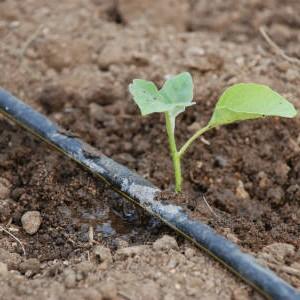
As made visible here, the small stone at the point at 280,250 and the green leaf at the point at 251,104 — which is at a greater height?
the green leaf at the point at 251,104

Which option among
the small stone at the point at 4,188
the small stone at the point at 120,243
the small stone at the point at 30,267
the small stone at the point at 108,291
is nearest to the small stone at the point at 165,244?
the small stone at the point at 120,243

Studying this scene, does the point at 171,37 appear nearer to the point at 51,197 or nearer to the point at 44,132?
the point at 44,132

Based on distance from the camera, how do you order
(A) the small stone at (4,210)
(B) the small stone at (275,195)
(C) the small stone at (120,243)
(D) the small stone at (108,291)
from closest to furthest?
1. (D) the small stone at (108,291)
2. (C) the small stone at (120,243)
3. (A) the small stone at (4,210)
4. (B) the small stone at (275,195)

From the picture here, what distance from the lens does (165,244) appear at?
1791 millimetres

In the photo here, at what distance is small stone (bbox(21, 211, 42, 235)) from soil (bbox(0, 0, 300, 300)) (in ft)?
0.05

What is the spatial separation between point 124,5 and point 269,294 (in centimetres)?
180

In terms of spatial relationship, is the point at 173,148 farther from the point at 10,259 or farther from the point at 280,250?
the point at 10,259

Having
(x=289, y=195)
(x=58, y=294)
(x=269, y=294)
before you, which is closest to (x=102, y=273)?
Result: (x=58, y=294)

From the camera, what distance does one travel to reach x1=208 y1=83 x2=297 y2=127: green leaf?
69.5 inches

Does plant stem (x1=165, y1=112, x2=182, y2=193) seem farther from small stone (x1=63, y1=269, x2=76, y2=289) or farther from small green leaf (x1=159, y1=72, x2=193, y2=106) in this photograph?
small stone (x1=63, y1=269, x2=76, y2=289)

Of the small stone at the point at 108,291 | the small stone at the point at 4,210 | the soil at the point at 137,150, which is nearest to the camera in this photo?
the small stone at the point at 108,291

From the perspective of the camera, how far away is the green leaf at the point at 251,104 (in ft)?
5.79

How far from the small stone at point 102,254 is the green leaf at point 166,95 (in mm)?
408

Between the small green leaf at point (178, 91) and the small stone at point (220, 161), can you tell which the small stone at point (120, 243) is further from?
the small stone at point (220, 161)
